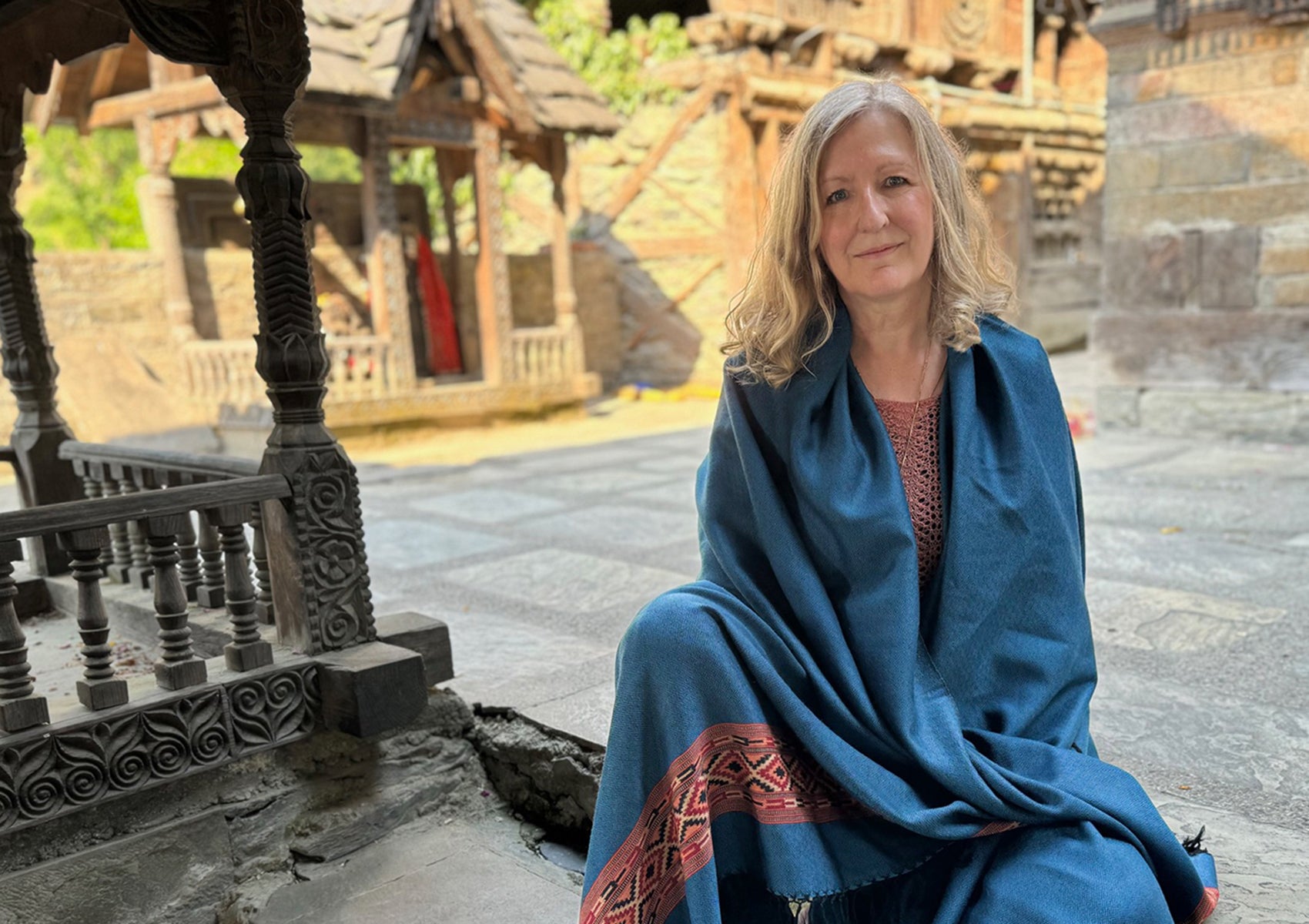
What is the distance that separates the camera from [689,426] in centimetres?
1020

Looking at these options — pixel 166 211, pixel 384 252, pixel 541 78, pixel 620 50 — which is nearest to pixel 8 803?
pixel 384 252

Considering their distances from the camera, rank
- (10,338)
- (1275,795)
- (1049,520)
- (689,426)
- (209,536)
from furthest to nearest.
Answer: (689,426) → (10,338) → (209,536) → (1275,795) → (1049,520)

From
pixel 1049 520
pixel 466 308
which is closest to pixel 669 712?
pixel 1049 520

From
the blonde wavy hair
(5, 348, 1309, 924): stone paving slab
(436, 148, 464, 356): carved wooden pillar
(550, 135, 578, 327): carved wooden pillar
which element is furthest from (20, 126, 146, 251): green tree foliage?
the blonde wavy hair

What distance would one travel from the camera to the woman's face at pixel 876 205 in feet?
6.16

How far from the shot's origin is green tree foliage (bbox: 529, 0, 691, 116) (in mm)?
12602

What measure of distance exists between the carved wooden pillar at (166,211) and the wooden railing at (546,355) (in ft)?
10.1

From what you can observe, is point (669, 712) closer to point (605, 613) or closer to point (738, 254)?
point (605, 613)

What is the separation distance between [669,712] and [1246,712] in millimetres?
1845

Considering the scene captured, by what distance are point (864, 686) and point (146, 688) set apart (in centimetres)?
184

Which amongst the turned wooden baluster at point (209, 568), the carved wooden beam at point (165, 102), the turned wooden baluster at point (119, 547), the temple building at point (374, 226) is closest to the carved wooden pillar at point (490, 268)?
the temple building at point (374, 226)

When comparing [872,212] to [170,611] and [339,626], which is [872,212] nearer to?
[339,626]

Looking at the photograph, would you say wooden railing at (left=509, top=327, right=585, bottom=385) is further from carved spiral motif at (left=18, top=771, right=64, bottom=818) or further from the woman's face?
the woman's face

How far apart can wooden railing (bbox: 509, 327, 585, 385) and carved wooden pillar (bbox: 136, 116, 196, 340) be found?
3088 millimetres
